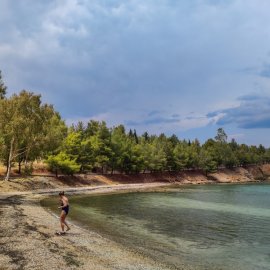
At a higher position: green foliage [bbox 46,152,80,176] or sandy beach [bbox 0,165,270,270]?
green foliage [bbox 46,152,80,176]

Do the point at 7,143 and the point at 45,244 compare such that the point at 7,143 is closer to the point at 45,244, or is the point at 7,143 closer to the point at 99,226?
the point at 99,226

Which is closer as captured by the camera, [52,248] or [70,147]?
[52,248]

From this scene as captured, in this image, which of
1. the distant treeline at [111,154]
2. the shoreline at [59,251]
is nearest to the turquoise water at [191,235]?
the shoreline at [59,251]

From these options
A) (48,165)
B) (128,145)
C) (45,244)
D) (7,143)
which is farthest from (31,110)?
(128,145)

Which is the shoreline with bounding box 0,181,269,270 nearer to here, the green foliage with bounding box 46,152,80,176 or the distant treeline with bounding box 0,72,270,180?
the distant treeline with bounding box 0,72,270,180

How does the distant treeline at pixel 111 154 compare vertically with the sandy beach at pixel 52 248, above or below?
above

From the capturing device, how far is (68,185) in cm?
9212

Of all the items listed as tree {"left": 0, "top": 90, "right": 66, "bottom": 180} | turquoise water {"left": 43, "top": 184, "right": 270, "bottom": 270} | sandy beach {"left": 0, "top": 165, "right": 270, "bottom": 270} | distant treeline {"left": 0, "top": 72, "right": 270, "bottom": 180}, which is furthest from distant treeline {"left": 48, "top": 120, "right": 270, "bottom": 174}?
sandy beach {"left": 0, "top": 165, "right": 270, "bottom": 270}

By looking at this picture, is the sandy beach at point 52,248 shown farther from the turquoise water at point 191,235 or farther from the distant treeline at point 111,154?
the distant treeline at point 111,154

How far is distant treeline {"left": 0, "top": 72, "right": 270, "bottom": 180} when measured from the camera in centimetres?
6669

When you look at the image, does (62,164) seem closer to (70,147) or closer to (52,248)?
(70,147)

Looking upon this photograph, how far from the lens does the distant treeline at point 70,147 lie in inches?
2625

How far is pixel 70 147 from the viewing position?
9988 centimetres

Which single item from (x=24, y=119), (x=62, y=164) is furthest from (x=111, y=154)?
(x=24, y=119)
